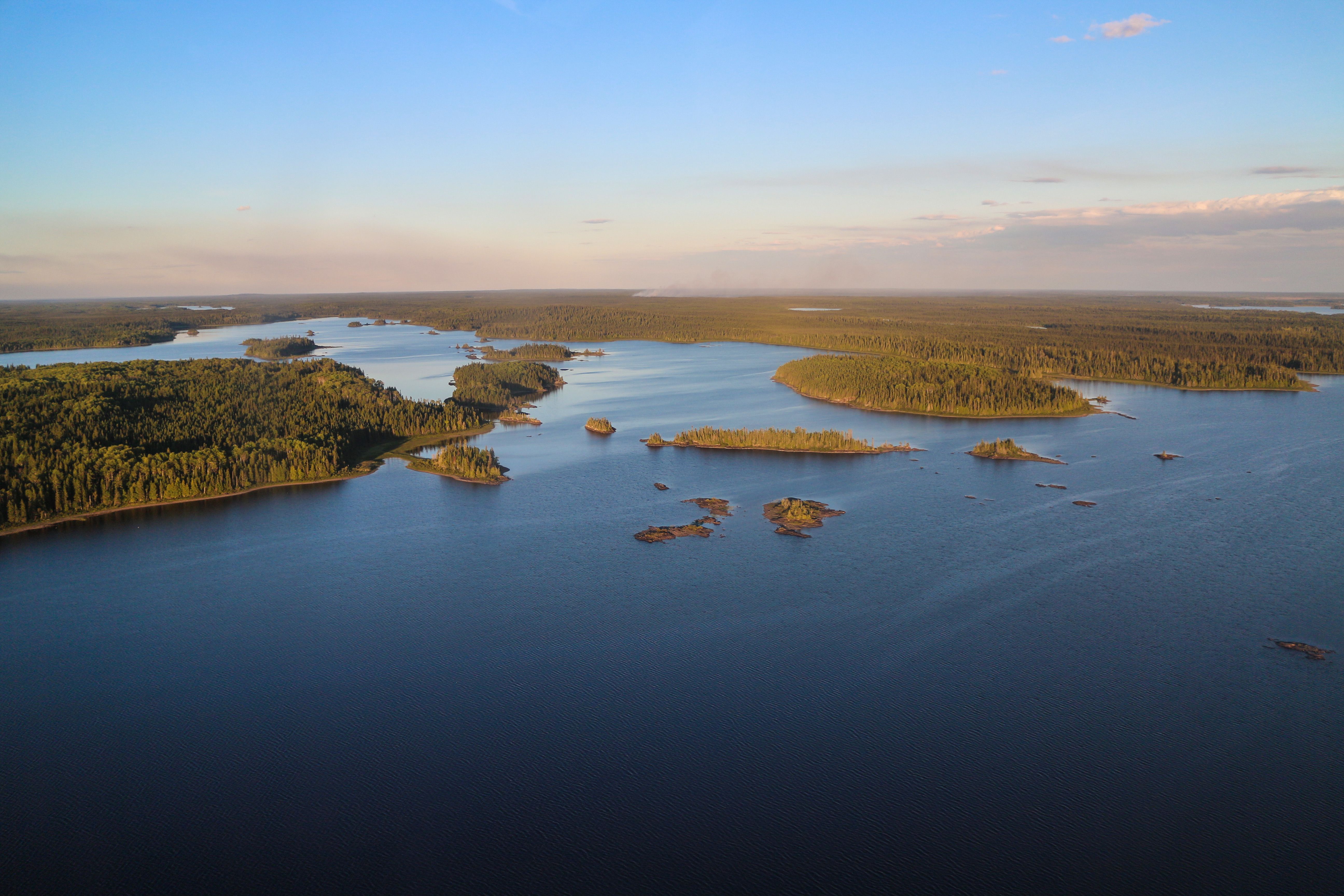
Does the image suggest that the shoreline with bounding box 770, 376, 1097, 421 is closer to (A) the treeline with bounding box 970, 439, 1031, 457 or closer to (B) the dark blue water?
(A) the treeline with bounding box 970, 439, 1031, 457

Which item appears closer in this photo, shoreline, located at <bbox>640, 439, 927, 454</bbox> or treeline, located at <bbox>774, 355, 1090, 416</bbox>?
shoreline, located at <bbox>640, 439, 927, 454</bbox>

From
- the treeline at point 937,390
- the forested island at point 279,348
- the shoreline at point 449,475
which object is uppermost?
the forested island at point 279,348

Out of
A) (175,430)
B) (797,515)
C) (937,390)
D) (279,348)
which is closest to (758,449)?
(797,515)

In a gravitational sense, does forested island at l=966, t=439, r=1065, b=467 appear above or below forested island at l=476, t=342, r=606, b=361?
below

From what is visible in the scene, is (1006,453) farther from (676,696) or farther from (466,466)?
(676,696)

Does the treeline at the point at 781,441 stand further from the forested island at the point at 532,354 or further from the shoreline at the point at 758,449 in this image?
the forested island at the point at 532,354

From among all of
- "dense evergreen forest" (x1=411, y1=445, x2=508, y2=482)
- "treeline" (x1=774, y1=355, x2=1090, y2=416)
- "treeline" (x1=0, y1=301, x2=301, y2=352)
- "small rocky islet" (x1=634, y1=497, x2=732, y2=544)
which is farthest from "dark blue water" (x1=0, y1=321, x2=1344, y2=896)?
"treeline" (x1=0, y1=301, x2=301, y2=352)

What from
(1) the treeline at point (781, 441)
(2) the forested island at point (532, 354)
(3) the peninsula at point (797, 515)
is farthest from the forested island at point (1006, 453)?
(2) the forested island at point (532, 354)
